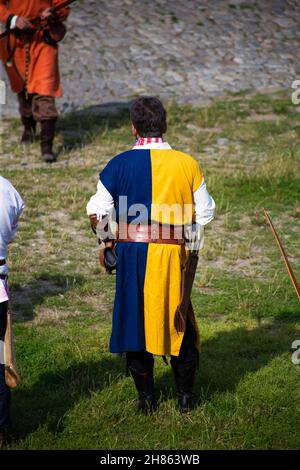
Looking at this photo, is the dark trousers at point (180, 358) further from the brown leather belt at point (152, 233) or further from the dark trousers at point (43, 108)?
the dark trousers at point (43, 108)

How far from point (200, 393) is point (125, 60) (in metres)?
9.89

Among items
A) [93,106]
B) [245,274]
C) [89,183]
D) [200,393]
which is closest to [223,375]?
[200,393]

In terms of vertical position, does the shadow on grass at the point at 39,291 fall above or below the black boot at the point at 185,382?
below

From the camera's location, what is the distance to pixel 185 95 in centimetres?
1435

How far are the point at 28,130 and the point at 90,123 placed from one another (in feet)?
3.50

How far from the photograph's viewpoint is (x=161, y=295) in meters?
5.85

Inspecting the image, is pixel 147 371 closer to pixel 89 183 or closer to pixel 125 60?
pixel 89 183

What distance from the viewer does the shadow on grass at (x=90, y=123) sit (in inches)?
498

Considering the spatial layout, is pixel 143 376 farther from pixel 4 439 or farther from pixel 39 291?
pixel 39 291

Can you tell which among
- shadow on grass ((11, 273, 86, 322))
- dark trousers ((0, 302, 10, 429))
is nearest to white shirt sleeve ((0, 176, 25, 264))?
dark trousers ((0, 302, 10, 429))

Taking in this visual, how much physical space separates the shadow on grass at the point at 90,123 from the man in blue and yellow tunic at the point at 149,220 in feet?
21.4

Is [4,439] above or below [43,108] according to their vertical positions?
above

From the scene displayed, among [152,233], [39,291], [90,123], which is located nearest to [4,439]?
[152,233]

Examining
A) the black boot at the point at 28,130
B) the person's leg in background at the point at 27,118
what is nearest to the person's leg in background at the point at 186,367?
the person's leg in background at the point at 27,118
